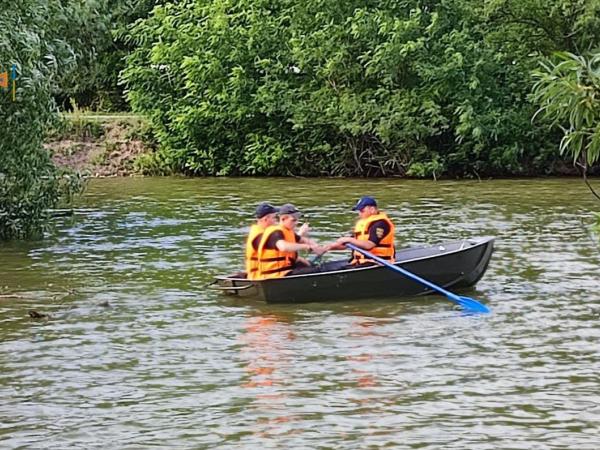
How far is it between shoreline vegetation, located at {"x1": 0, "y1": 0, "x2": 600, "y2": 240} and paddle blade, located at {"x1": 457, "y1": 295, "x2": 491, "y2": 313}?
54.3 feet

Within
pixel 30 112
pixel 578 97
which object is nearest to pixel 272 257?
pixel 30 112

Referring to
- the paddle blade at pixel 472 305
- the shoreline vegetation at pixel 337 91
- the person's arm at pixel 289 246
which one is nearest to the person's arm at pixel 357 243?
the person's arm at pixel 289 246

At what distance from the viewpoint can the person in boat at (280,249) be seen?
1438 centimetres

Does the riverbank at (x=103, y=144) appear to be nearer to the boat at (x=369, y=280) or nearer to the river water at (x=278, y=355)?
the river water at (x=278, y=355)

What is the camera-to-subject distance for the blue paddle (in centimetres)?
1402

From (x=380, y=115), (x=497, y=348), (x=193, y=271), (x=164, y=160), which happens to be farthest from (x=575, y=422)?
(x=164, y=160)

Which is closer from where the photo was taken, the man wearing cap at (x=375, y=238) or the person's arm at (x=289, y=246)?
the person's arm at (x=289, y=246)

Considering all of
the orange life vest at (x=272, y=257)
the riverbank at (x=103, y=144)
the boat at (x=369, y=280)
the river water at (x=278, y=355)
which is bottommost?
the river water at (x=278, y=355)

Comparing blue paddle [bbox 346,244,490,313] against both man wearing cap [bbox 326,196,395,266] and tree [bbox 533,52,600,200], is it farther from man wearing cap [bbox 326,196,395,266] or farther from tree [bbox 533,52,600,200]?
tree [bbox 533,52,600,200]

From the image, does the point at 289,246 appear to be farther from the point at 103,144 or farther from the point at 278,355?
the point at 103,144

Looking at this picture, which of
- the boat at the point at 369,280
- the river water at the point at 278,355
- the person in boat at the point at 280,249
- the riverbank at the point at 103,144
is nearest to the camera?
the river water at the point at 278,355

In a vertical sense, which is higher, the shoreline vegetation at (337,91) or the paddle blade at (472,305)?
the shoreline vegetation at (337,91)

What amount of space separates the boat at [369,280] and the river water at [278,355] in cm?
13

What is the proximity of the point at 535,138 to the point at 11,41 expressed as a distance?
18.4m
